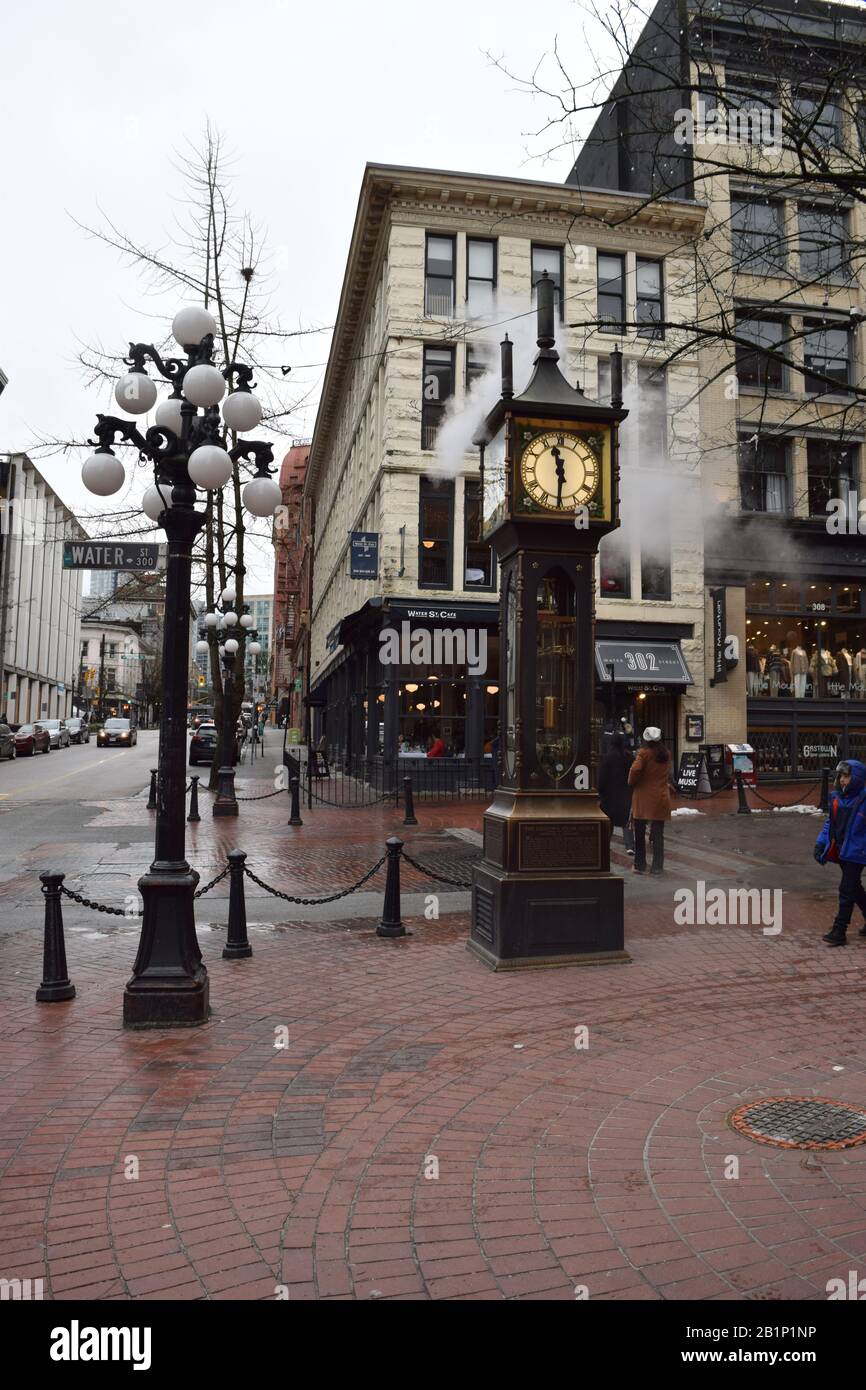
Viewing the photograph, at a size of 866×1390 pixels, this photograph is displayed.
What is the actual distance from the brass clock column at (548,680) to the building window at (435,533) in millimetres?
14631

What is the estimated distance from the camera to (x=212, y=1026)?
19.0 ft

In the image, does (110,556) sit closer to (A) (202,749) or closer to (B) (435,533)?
(B) (435,533)

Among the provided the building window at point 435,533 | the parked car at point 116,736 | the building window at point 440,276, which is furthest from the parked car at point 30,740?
the building window at point 440,276

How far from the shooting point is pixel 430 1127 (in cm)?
428

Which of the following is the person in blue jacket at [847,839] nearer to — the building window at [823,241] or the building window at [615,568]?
the building window at [823,241]

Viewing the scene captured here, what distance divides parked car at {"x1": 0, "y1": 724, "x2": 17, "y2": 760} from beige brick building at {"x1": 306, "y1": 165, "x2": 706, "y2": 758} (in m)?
18.9

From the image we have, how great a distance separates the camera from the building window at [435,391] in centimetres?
2298

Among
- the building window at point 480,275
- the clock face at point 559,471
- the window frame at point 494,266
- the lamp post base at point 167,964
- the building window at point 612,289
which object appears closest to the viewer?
the lamp post base at point 167,964

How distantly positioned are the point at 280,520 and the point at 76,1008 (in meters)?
17.7

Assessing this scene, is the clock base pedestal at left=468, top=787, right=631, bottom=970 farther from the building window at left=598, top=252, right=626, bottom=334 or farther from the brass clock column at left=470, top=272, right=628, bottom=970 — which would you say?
the building window at left=598, top=252, right=626, bottom=334

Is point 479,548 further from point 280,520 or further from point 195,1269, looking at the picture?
point 195,1269

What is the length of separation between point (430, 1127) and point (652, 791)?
7.50 m

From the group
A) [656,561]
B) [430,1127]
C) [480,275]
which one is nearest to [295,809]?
[656,561]
